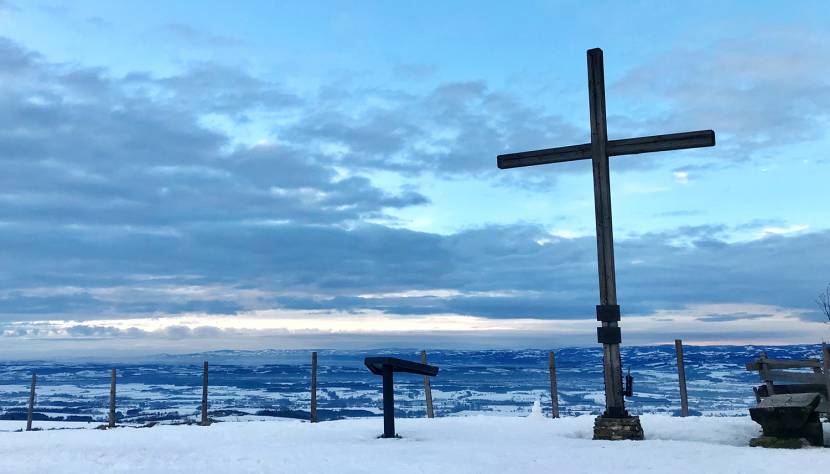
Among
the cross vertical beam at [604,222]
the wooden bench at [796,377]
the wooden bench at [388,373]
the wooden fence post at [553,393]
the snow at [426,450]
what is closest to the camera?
the snow at [426,450]

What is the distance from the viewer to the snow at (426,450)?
1074cm

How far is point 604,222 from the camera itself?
14.6 meters

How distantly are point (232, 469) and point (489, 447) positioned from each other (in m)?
4.37

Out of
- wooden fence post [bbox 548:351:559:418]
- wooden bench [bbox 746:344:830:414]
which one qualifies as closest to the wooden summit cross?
wooden bench [bbox 746:344:830:414]

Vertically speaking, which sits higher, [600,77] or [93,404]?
[600,77]

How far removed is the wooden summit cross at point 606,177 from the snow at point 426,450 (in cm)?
135

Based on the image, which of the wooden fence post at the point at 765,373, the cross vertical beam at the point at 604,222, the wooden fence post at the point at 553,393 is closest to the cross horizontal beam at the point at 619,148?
the cross vertical beam at the point at 604,222

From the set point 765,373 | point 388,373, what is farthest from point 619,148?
point 388,373

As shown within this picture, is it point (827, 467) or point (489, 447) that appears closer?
point (827, 467)

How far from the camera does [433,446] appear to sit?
42.2ft

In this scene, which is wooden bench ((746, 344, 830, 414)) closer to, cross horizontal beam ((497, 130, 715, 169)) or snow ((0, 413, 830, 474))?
snow ((0, 413, 830, 474))

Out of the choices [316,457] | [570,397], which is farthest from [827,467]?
[570,397]

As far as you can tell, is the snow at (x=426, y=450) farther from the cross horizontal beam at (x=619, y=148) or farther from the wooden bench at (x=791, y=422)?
the cross horizontal beam at (x=619, y=148)

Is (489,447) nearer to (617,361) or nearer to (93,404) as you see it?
(617,361)
